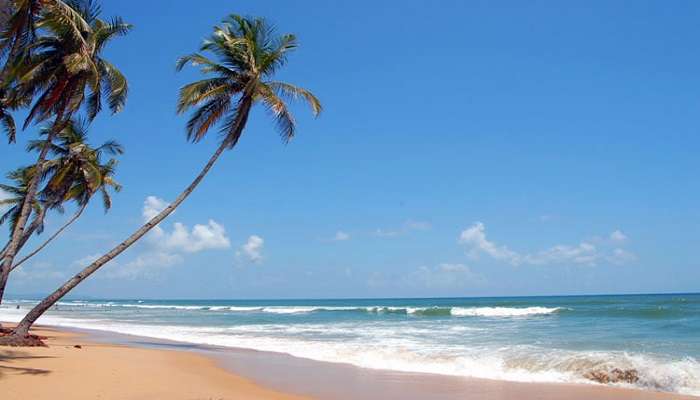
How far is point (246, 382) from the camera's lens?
10.6 meters

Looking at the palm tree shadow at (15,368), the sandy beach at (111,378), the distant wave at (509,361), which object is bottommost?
the distant wave at (509,361)

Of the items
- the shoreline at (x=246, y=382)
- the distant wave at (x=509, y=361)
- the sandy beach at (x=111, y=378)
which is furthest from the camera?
the distant wave at (x=509, y=361)

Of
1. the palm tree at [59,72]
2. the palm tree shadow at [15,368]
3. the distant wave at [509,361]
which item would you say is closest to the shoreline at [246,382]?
the palm tree shadow at [15,368]

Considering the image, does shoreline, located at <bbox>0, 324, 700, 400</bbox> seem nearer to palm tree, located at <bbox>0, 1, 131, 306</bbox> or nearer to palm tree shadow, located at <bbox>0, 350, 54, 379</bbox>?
palm tree shadow, located at <bbox>0, 350, 54, 379</bbox>

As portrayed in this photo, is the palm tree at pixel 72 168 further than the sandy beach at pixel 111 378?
Yes

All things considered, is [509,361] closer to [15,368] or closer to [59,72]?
[15,368]

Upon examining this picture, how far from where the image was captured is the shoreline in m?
8.46

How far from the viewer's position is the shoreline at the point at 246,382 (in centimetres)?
846

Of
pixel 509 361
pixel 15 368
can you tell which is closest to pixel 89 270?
pixel 15 368

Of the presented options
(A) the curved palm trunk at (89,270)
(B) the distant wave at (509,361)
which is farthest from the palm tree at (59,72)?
(B) the distant wave at (509,361)

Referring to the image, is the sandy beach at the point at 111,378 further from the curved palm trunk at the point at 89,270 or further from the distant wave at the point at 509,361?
the distant wave at the point at 509,361

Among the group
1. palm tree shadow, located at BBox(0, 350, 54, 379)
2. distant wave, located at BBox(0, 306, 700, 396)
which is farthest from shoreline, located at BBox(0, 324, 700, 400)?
distant wave, located at BBox(0, 306, 700, 396)

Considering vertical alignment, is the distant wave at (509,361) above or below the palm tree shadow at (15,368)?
below

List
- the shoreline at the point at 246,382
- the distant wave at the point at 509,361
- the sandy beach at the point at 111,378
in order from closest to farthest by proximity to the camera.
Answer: the sandy beach at the point at 111,378 → the shoreline at the point at 246,382 → the distant wave at the point at 509,361
